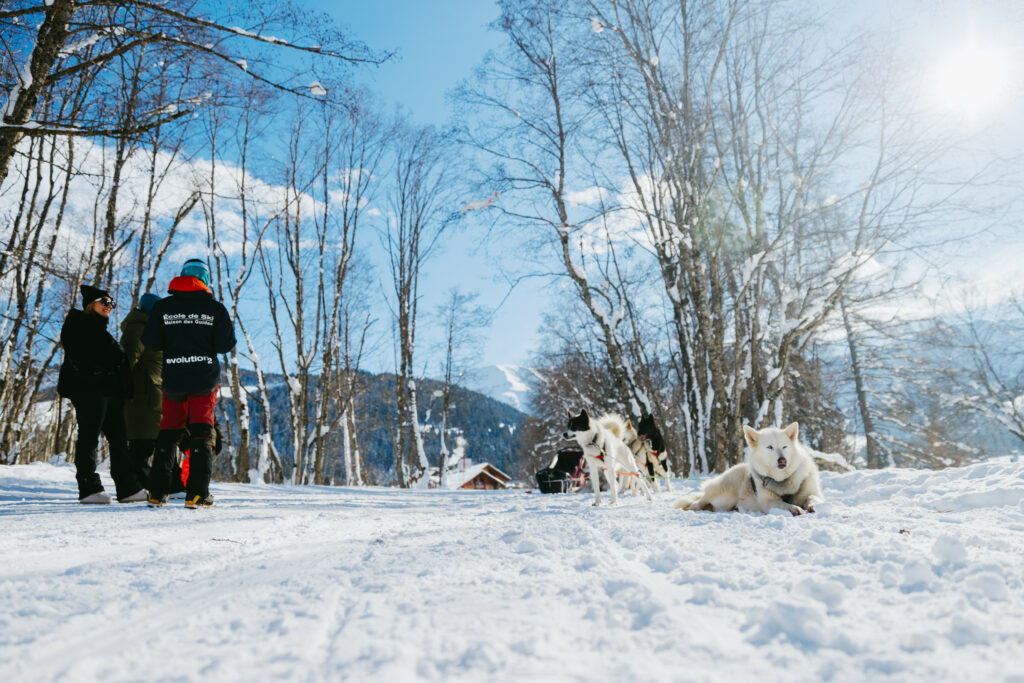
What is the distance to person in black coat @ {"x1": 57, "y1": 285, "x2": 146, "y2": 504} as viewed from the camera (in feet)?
15.8

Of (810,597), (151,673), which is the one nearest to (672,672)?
(810,597)

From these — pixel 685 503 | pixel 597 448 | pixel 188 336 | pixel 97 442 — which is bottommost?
pixel 685 503

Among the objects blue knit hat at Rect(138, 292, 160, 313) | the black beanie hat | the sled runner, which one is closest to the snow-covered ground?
the black beanie hat

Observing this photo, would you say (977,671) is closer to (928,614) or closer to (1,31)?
(928,614)

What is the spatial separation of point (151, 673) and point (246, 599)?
624 mm

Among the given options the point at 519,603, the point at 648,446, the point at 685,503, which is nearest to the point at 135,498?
the point at 519,603

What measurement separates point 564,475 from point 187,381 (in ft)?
28.5

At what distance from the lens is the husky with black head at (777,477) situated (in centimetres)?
435

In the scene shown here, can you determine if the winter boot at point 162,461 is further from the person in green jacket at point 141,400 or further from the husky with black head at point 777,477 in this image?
the husky with black head at point 777,477

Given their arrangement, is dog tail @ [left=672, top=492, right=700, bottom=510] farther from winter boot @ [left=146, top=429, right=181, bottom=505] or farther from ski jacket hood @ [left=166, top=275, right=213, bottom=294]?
ski jacket hood @ [left=166, top=275, right=213, bottom=294]

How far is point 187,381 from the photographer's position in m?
4.60

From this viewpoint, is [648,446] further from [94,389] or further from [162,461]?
[94,389]

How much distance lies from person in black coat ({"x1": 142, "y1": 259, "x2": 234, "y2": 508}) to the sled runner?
302 inches

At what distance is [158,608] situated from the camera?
1774mm
